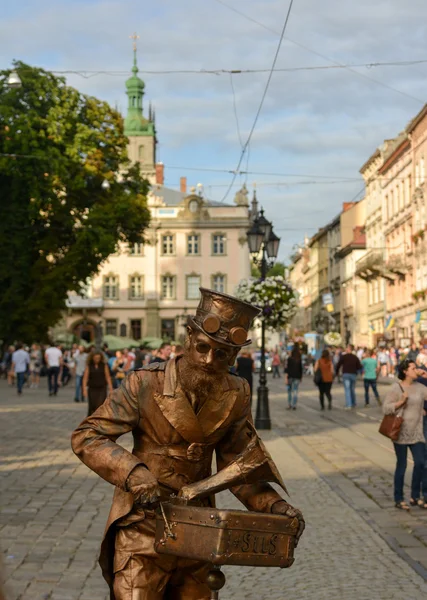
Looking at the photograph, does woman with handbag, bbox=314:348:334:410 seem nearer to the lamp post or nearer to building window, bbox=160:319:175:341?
the lamp post

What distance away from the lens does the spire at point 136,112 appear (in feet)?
343

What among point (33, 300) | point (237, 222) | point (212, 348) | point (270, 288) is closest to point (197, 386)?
point (212, 348)

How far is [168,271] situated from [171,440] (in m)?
88.1

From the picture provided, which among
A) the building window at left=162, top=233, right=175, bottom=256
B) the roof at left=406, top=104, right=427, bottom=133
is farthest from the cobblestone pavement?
the building window at left=162, top=233, right=175, bottom=256

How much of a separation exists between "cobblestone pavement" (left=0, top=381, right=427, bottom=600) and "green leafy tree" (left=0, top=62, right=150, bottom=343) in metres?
24.0

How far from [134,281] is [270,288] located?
68080 millimetres

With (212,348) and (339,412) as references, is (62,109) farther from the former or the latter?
(212,348)

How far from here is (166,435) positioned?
4480 millimetres

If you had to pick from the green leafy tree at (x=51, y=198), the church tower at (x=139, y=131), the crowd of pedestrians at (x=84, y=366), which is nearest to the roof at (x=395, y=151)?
the green leafy tree at (x=51, y=198)

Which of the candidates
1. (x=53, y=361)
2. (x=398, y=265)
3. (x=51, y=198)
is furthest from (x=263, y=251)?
(x=398, y=265)

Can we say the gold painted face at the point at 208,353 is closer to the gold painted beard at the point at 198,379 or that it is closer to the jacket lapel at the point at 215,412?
the gold painted beard at the point at 198,379

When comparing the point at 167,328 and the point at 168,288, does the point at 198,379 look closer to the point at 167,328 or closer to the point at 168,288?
the point at 167,328

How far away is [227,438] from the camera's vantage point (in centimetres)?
467

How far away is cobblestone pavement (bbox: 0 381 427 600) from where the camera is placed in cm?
792
